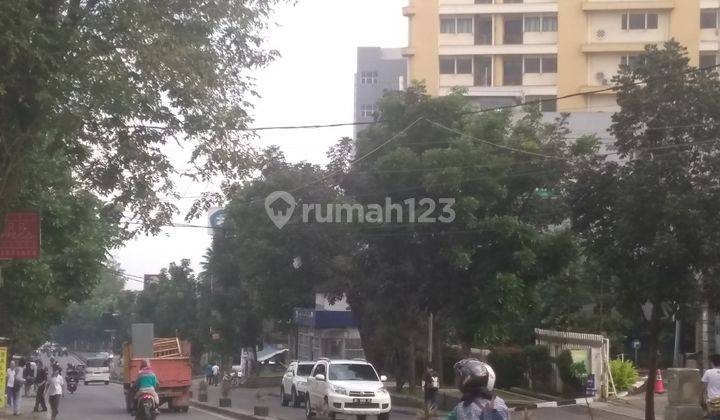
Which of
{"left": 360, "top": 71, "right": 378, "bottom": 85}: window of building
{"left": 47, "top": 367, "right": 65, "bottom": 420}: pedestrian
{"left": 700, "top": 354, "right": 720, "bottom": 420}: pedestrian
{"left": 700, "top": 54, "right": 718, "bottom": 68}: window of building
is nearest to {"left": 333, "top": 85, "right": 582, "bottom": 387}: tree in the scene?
{"left": 47, "top": 367, "right": 65, "bottom": 420}: pedestrian

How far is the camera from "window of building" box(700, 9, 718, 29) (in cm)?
6644

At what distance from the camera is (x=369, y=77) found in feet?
328

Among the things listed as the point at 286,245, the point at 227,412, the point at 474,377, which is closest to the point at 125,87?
the point at 474,377

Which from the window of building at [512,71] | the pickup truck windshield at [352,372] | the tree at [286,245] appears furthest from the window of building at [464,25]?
the pickup truck windshield at [352,372]

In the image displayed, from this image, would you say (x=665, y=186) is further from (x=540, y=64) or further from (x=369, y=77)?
(x=369, y=77)

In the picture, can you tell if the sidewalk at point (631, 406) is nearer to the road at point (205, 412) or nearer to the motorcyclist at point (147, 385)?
the road at point (205, 412)

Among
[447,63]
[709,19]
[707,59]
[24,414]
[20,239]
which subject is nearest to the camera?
[20,239]

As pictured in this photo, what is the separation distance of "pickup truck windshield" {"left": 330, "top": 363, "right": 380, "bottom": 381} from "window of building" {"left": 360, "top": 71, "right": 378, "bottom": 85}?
7101cm

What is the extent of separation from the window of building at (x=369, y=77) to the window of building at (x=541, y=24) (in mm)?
32082

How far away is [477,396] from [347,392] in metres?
21.9

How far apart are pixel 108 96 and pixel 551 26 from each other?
5569 centimetres

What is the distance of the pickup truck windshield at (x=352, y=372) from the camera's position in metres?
29.5

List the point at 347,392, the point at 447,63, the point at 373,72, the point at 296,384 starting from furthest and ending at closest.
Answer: the point at 373,72 → the point at 447,63 → the point at 296,384 → the point at 347,392

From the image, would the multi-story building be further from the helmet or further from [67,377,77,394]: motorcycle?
the helmet
